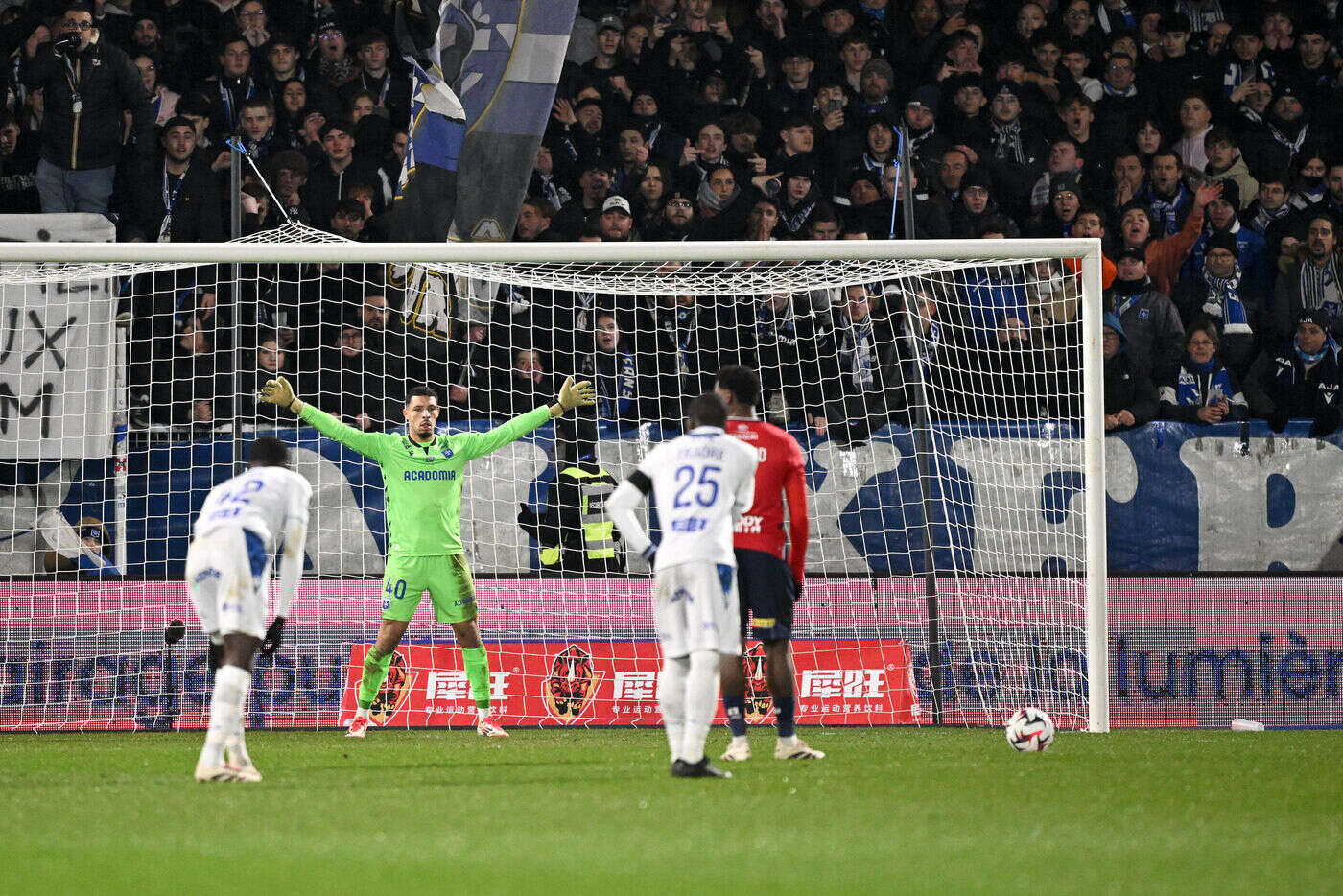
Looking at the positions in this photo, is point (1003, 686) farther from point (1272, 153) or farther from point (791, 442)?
point (1272, 153)

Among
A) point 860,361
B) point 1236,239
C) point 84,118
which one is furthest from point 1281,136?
point 84,118

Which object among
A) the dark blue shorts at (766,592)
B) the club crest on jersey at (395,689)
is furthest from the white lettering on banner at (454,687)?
the dark blue shorts at (766,592)

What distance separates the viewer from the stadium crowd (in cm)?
1275

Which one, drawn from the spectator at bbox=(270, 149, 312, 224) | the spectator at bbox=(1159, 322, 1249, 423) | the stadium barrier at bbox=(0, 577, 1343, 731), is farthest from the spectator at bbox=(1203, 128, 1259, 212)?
the spectator at bbox=(270, 149, 312, 224)

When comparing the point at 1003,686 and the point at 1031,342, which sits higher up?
the point at 1031,342

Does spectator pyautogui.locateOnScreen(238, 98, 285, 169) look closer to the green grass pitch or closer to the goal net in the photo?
the goal net

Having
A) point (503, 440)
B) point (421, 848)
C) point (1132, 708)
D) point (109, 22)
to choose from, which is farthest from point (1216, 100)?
point (421, 848)

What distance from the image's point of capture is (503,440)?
1071cm

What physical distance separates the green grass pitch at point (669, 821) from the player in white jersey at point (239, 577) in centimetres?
26

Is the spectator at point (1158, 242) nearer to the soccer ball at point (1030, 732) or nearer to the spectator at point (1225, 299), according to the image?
the spectator at point (1225, 299)

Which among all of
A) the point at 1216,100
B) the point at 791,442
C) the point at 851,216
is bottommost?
the point at 791,442

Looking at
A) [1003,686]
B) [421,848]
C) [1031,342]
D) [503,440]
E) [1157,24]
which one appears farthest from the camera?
[1157,24]

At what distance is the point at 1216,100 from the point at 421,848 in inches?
533

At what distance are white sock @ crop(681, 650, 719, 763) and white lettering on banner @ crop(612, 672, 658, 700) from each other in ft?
13.9
